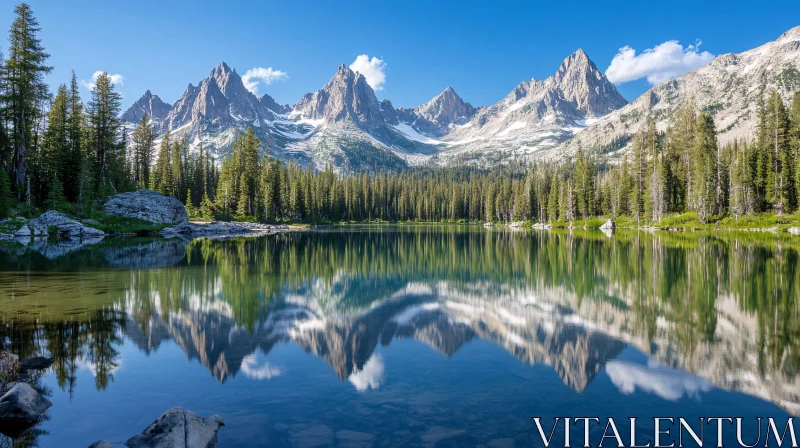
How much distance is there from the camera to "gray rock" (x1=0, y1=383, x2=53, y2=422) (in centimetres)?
845

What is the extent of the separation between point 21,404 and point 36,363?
11.3 feet

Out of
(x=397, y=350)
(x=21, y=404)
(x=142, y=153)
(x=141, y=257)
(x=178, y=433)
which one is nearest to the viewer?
(x=178, y=433)

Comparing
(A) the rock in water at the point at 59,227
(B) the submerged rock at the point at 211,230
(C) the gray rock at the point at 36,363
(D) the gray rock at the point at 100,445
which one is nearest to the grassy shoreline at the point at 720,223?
(B) the submerged rock at the point at 211,230

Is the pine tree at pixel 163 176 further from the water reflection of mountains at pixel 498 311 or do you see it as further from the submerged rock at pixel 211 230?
the water reflection of mountains at pixel 498 311

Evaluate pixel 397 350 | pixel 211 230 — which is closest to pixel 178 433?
pixel 397 350

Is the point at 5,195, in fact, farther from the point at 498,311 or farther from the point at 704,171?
the point at 704,171

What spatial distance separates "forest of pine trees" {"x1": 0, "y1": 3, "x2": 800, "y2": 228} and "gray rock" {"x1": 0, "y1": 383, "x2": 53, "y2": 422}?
178 feet

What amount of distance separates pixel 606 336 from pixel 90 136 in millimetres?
81417

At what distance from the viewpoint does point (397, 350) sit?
45.9 ft

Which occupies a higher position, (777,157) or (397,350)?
(777,157)

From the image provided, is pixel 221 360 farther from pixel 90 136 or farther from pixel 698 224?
pixel 698 224

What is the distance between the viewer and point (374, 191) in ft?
607

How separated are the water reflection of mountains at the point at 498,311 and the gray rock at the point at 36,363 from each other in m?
1.38

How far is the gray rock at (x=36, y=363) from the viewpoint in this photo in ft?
36.4
